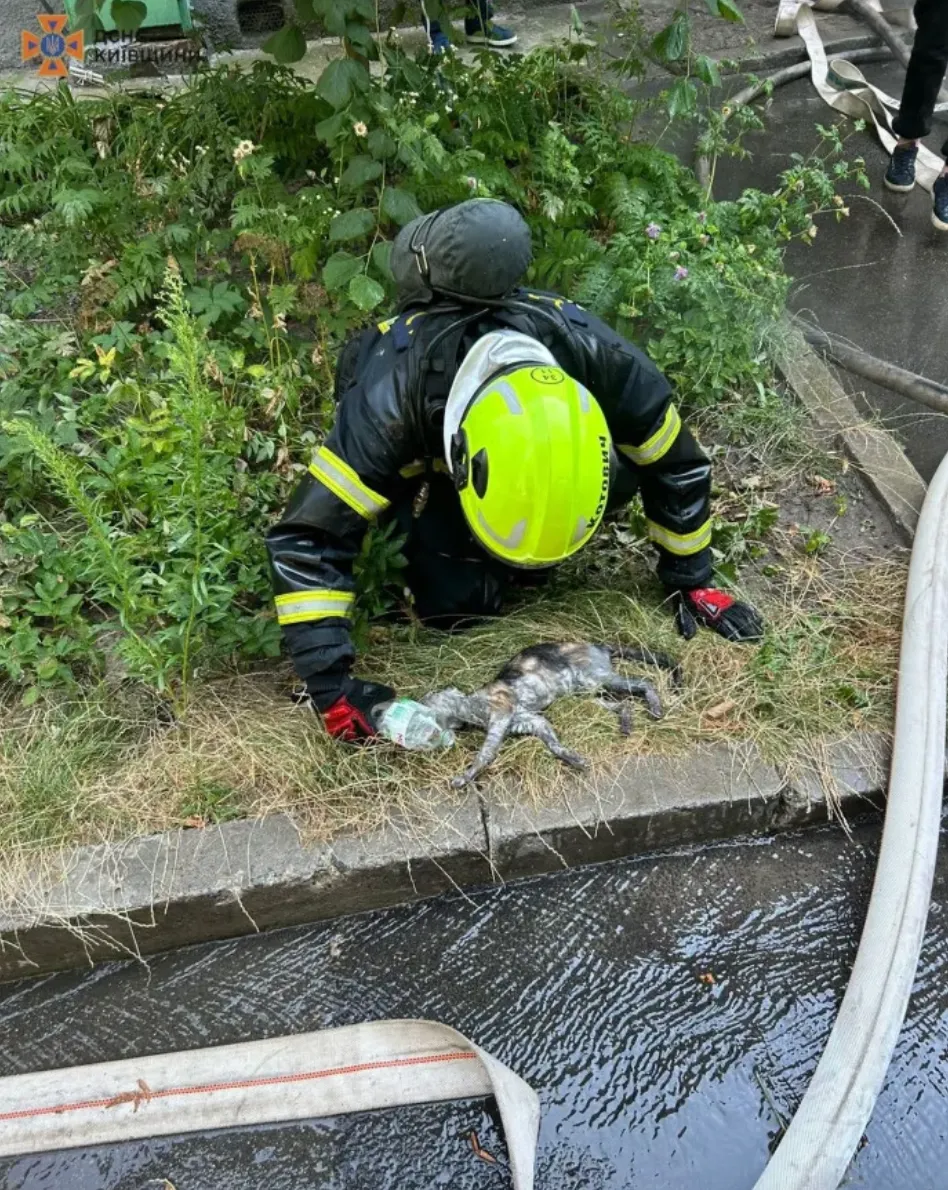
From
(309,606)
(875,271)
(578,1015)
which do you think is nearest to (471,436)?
(309,606)

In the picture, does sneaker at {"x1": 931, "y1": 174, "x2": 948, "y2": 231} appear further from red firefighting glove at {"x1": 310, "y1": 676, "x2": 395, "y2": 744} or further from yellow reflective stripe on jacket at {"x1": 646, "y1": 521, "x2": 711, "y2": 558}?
red firefighting glove at {"x1": 310, "y1": 676, "x2": 395, "y2": 744}

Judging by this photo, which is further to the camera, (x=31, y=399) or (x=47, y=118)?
(x=47, y=118)

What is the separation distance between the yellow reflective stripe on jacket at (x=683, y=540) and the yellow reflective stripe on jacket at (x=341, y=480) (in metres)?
1.01

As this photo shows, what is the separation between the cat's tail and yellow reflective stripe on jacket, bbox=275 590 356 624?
0.88m

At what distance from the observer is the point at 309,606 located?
7.88 feet

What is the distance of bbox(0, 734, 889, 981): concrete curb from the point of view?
2320 mm

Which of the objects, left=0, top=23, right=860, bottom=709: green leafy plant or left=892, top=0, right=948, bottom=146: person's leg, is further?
left=892, top=0, right=948, bottom=146: person's leg

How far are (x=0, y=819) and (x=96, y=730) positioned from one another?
0.35m

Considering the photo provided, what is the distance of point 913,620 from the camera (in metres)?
2.68

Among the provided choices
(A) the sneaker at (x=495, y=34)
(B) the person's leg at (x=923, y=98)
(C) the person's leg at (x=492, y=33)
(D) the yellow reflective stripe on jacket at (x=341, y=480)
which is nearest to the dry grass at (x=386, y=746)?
(D) the yellow reflective stripe on jacket at (x=341, y=480)

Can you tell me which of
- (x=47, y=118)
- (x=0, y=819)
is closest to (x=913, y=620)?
(x=0, y=819)

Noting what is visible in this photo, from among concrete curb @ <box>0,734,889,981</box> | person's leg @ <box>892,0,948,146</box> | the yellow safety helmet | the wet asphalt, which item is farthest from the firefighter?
person's leg @ <box>892,0,948,146</box>

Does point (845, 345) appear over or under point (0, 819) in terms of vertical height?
over

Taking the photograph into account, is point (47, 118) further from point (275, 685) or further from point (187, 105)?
point (275, 685)
